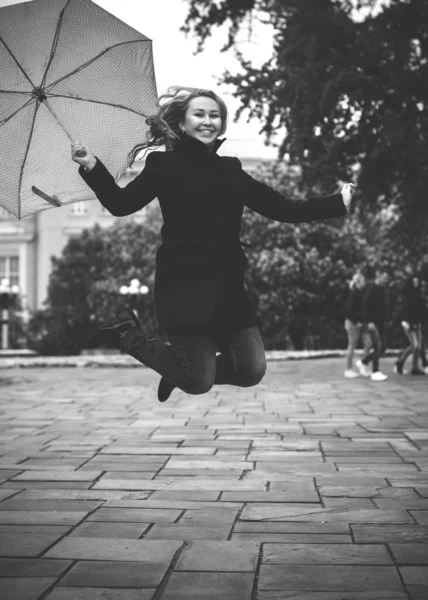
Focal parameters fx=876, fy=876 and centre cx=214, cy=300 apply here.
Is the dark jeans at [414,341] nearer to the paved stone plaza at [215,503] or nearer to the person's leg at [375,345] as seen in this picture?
the person's leg at [375,345]

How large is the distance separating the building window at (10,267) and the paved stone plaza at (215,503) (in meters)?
52.1

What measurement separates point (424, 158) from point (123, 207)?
8.06 meters

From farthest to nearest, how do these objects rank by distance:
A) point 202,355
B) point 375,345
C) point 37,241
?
point 37,241 → point 375,345 → point 202,355

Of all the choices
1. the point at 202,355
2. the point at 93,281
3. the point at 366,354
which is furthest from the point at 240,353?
the point at 93,281

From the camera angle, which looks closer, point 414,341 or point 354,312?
point 354,312

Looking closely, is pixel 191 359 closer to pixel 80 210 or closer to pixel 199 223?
pixel 199 223

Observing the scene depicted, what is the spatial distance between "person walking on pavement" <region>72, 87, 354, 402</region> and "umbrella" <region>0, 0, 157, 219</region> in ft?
1.60

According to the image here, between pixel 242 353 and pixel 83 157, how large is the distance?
1.10m

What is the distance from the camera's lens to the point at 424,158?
433 inches

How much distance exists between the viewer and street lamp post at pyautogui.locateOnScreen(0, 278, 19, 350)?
39062mm

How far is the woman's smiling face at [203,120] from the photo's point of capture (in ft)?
12.5

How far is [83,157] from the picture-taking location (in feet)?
12.0

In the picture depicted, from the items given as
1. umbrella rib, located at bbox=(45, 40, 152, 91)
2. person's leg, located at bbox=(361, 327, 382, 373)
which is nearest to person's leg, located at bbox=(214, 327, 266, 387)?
umbrella rib, located at bbox=(45, 40, 152, 91)

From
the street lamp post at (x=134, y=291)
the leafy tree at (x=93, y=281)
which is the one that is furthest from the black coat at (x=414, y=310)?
the leafy tree at (x=93, y=281)
